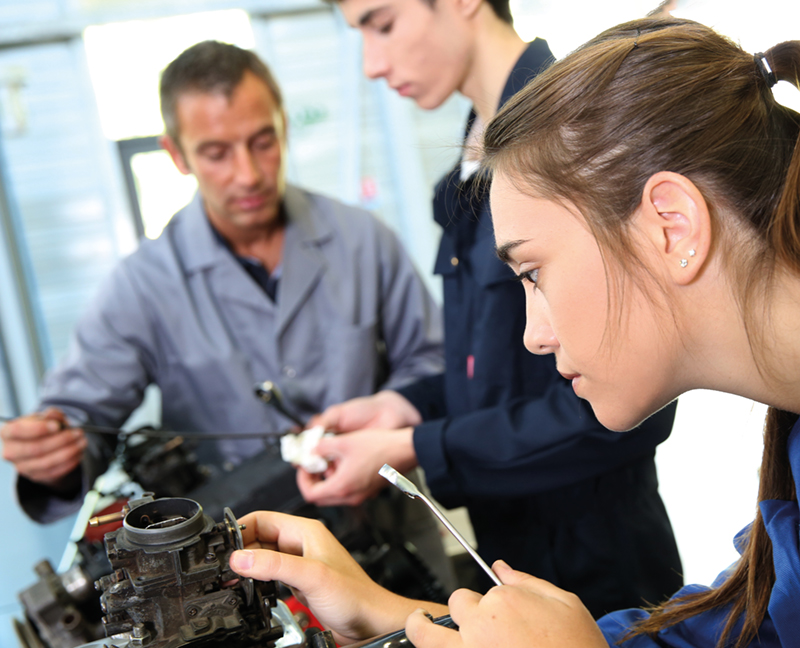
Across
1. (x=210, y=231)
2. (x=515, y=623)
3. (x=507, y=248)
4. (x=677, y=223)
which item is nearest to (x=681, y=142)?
(x=677, y=223)

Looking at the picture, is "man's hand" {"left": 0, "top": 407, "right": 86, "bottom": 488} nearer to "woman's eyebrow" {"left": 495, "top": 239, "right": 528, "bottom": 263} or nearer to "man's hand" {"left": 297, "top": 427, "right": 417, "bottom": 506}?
"man's hand" {"left": 297, "top": 427, "right": 417, "bottom": 506}

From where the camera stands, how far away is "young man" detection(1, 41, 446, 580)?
162cm

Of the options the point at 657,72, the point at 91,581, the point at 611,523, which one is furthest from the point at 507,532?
the point at 657,72

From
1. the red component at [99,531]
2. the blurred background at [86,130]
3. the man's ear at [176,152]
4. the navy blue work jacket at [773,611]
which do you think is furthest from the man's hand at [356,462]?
the blurred background at [86,130]

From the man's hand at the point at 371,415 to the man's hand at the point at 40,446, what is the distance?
19.7 inches

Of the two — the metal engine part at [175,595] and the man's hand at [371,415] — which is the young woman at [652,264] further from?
the man's hand at [371,415]

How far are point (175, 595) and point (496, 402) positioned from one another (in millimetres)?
677

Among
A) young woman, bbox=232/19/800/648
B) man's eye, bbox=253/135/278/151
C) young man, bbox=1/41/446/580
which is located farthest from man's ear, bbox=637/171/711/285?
man's eye, bbox=253/135/278/151

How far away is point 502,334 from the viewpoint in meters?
1.14

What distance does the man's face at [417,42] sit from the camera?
1210mm

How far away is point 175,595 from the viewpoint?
63 centimetres

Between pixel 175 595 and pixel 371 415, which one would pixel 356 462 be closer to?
pixel 371 415

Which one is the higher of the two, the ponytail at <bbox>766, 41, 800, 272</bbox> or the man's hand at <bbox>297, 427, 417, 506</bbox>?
the ponytail at <bbox>766, 41, 800, 272</bbox>

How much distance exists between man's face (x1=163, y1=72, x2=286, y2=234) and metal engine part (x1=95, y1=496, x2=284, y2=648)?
1.14 m
